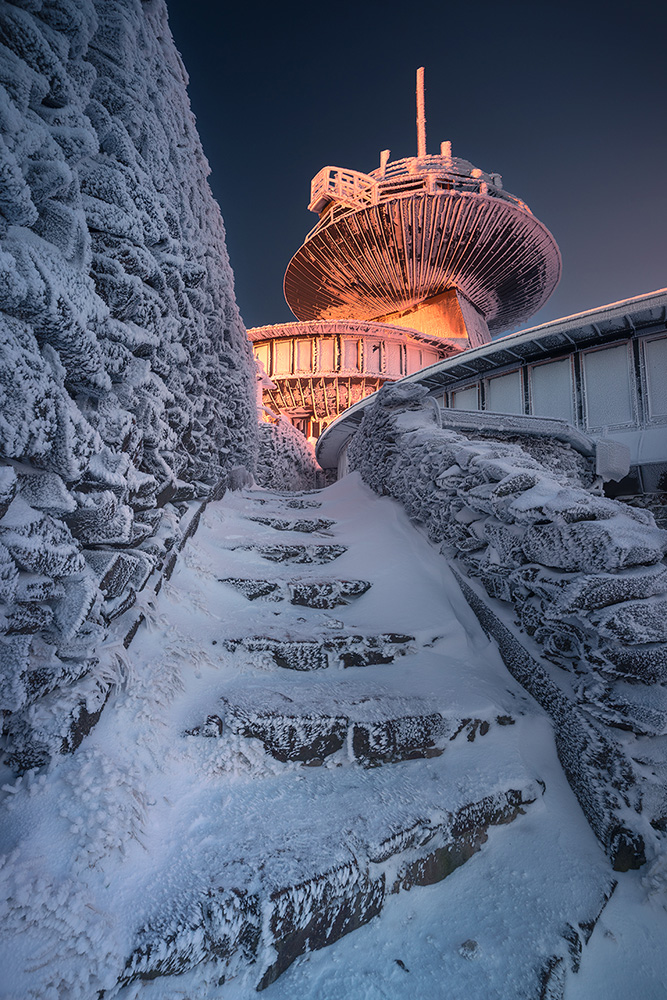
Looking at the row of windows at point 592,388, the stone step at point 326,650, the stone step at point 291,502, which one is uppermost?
the row of windows at point 592,388

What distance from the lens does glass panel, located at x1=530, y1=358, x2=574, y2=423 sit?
8.73 meters

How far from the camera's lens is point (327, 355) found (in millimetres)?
19219

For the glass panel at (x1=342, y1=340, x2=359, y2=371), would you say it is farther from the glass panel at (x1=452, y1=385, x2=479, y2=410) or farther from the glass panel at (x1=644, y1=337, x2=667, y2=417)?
the glass panel at (x1=644, y1=337, x2=667, y2=417)

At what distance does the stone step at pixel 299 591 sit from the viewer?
3043mm

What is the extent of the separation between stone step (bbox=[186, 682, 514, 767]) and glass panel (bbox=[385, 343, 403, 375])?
18.1 meters

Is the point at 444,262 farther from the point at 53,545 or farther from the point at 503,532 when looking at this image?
the point at 53,545

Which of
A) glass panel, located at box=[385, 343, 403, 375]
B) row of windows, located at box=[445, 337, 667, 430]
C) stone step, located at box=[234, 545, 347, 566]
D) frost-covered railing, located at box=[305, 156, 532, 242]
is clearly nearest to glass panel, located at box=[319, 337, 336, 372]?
glass panel, located at box=[385, 343, 403, 375]

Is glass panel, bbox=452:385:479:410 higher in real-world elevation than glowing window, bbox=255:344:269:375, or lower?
lower

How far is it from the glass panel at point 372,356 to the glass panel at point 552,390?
10612 millimetres

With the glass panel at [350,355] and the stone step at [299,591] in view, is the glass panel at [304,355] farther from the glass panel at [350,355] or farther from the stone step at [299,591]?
the stone step at [299,591]

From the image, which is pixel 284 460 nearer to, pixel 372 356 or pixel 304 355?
pixel 304 355

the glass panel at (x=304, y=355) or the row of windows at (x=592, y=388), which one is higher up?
the glass panel at (x=304, y=355)

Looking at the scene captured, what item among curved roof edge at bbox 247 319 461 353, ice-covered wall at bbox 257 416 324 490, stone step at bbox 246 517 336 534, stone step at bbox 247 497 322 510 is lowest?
stone step at bbox 246 517 336 534

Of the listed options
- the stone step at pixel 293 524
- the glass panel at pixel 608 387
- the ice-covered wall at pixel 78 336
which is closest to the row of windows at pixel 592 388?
the glass panel at pixel 608 387
